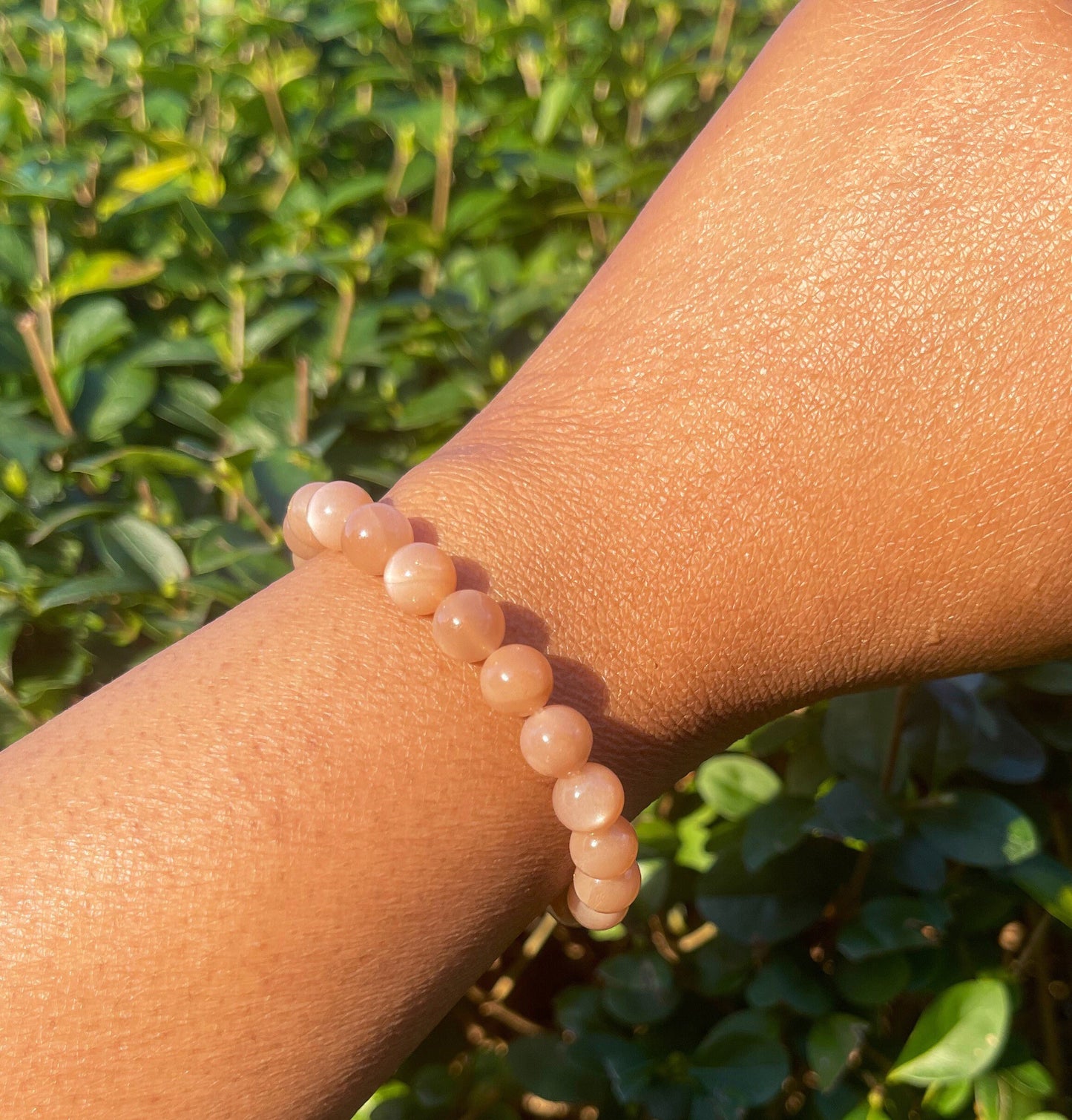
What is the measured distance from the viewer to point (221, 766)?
1.56ft

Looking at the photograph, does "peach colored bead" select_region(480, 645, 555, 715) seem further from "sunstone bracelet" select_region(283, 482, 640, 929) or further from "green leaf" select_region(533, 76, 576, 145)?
"green leaf" select_region(533, 76, 576, 145)

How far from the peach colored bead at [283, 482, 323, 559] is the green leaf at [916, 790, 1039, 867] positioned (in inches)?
20.8

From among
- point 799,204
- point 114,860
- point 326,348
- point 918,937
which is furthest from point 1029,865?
point 326,348

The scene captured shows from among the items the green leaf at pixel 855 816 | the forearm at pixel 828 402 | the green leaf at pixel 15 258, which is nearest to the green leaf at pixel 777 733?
the green leaf at pixel 855 816

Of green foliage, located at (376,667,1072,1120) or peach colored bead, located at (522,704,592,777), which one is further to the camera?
green foliage, located at (376,667,1072,1120)

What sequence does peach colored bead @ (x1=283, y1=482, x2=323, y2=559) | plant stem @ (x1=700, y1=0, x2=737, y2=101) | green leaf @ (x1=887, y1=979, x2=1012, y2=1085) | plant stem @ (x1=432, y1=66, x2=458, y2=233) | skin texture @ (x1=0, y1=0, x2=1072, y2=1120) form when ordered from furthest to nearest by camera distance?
plant stem @ (x1=700, y1=0, x2=737, y2=101) → plant stem @ (x1=432, y1=66, x2=458, y2=233) → green leaf @ (x1=887, y1=979, x2=1012, y2=1085) → peach colored bead @ (x1=283, y1=482, x2=323, y2=559) → skin texture @ (x1=0, y1=0, x2=1072, y2=1120)

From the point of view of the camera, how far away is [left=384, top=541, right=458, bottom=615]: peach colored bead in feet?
1.69

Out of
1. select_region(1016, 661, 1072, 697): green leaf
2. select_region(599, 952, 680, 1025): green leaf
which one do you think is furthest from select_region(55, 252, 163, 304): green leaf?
select_region(1016, 661, 1072, 697): green leaf

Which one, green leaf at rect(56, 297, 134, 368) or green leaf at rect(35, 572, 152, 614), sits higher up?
green leaf at rect(56, 297, 134, 368)

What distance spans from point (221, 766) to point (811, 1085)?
2.08 feet

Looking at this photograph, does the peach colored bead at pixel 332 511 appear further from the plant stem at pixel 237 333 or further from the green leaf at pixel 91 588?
the plant stem at pixel 237 333

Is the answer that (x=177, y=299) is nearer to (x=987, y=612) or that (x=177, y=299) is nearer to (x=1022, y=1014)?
(x=987, y=612)

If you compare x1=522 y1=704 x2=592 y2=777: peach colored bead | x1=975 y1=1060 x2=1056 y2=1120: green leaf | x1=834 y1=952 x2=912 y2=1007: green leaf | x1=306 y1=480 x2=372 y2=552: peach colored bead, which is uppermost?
x1=306 y1=480 x2=372 y2=552: peach colored bead

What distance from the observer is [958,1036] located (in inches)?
29.5
